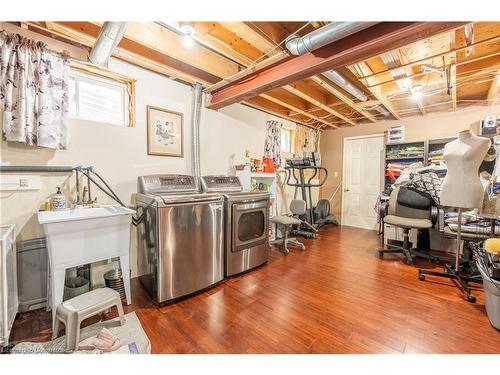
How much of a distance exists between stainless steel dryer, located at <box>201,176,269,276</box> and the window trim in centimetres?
112

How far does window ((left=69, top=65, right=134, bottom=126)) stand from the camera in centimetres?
225

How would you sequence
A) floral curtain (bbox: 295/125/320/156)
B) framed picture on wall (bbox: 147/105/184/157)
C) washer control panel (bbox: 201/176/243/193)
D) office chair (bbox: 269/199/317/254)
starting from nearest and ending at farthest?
1. framed picture on wall (bbox: 147/105/184/157)
2. washer control panel (bbox: 201/176/243/193)
3. office chair (bbox: 269/199/317/254)
4. floral curtain (bbox: 295/125/320/156)

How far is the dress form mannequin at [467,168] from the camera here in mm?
2129

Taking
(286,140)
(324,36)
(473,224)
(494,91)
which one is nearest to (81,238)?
(324,36)

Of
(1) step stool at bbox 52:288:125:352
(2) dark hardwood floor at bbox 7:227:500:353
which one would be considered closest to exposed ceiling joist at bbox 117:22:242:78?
(1) step stool at bbox 52:288:125:352

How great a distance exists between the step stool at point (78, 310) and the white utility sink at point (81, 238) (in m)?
0.18

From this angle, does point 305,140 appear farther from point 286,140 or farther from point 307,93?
point 307,93

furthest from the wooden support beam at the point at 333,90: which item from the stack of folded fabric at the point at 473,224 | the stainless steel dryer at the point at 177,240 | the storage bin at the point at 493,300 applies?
the storage bin at the point at 493,300

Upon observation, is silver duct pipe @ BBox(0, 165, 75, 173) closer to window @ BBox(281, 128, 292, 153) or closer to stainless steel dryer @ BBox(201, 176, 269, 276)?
stainless steel dryer @ BBox(201, 176, 269, 276)

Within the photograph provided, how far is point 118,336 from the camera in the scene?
162 cm
